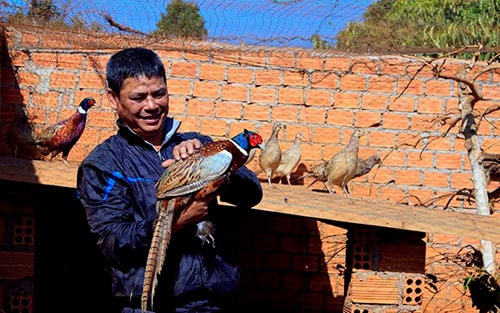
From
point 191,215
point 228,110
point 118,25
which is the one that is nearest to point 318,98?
point 228,110

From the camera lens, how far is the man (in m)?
2.47

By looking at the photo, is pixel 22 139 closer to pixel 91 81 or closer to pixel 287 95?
pixel 91 81

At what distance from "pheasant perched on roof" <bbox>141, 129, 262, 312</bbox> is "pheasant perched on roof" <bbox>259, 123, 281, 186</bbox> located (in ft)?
8.42

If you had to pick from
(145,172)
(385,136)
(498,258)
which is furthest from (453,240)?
(145,172)

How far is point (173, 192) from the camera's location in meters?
2.46

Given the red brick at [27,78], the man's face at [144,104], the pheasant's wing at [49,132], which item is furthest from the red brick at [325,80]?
the man's face at [144,104]

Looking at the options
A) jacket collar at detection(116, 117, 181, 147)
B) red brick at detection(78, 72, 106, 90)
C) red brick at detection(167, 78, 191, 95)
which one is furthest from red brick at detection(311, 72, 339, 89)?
jacket collar at detection(116, 117, 181, 147)

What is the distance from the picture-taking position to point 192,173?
2518 mm

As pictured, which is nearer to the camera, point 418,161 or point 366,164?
point 366,164

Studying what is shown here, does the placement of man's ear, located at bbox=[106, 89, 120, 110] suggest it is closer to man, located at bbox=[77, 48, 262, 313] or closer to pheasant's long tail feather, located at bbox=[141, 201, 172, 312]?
man, located at bbox=[77, 48, 262, 313]

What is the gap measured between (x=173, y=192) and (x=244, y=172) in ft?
1.41

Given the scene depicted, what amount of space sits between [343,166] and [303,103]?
0.67 m

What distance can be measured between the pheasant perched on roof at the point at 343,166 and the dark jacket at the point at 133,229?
2553 mm

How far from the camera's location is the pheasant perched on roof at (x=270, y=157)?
5195 millimetres
